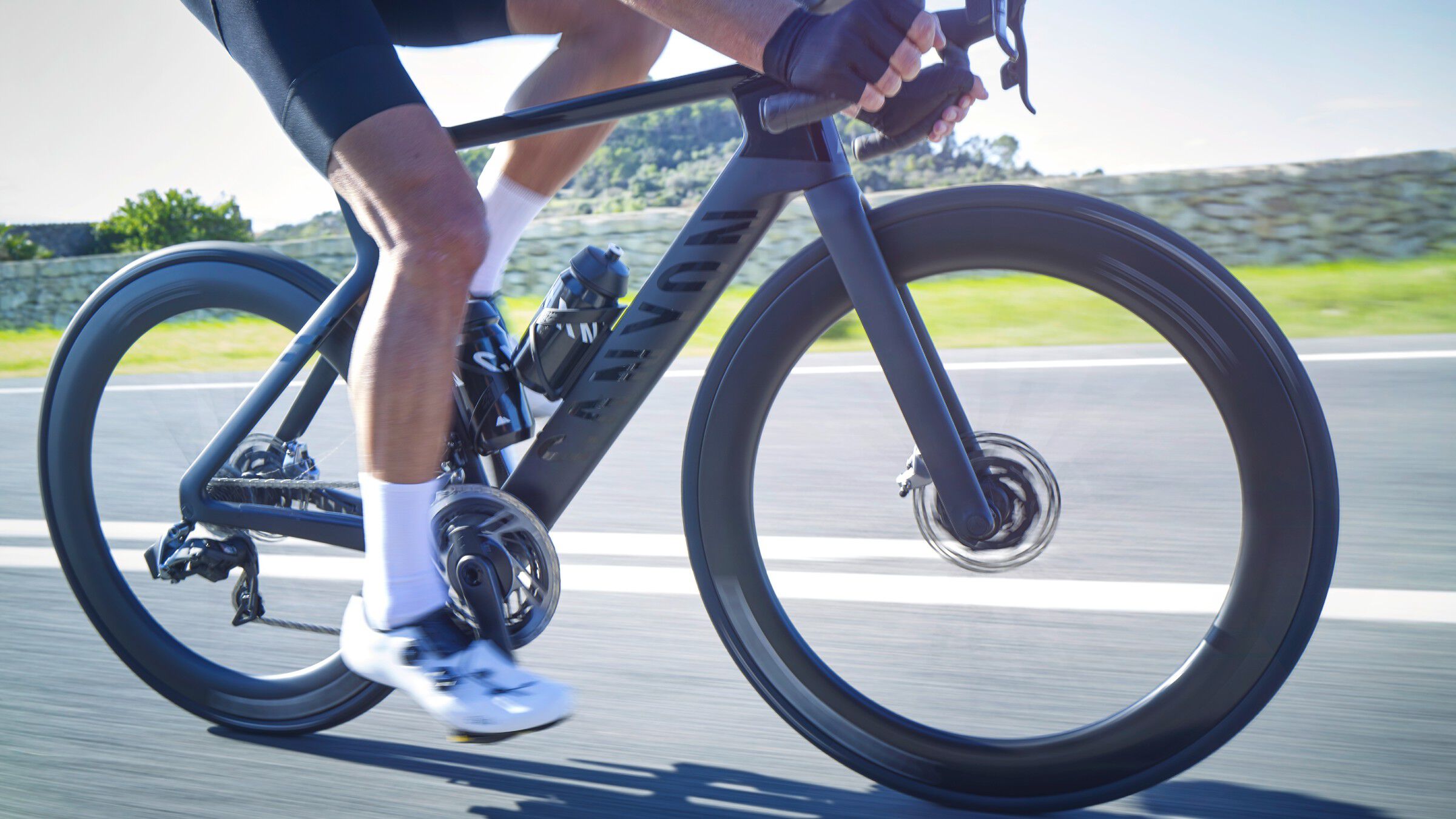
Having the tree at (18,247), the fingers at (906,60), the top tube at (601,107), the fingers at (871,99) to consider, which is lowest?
the fingers at (871,99)

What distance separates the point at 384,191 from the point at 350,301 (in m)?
0.37

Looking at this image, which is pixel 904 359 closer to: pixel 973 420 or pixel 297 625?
pixel 973 420

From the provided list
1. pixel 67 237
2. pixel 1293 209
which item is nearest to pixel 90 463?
pixel 1293 209

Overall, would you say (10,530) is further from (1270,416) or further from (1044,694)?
(1270,416)

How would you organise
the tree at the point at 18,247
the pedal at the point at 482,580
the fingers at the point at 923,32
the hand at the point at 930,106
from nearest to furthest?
1. the fingers at the point at 923,32
2. the hand at the point at 930,106
3. the pedal at the point at 482,580
4. the tree at the point at 18,247

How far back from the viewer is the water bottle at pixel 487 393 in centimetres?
194

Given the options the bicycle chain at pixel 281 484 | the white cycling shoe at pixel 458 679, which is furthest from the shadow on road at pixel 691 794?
the bicycle chain at pixel 281 484

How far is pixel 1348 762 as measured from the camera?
1.84 m

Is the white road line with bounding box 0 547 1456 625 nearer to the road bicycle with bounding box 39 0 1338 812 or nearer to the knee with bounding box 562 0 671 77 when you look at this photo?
the road bicycle with bounding box 39 0 1338 812

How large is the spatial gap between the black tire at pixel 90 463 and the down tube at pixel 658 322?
462 millimetres

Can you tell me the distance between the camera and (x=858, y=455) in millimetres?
2145

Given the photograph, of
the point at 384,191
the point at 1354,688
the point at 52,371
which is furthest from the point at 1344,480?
the point at 52,371

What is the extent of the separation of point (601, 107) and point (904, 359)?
634mm

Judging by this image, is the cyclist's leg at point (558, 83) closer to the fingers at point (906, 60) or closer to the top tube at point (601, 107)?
the top tube at point (601, 107)
